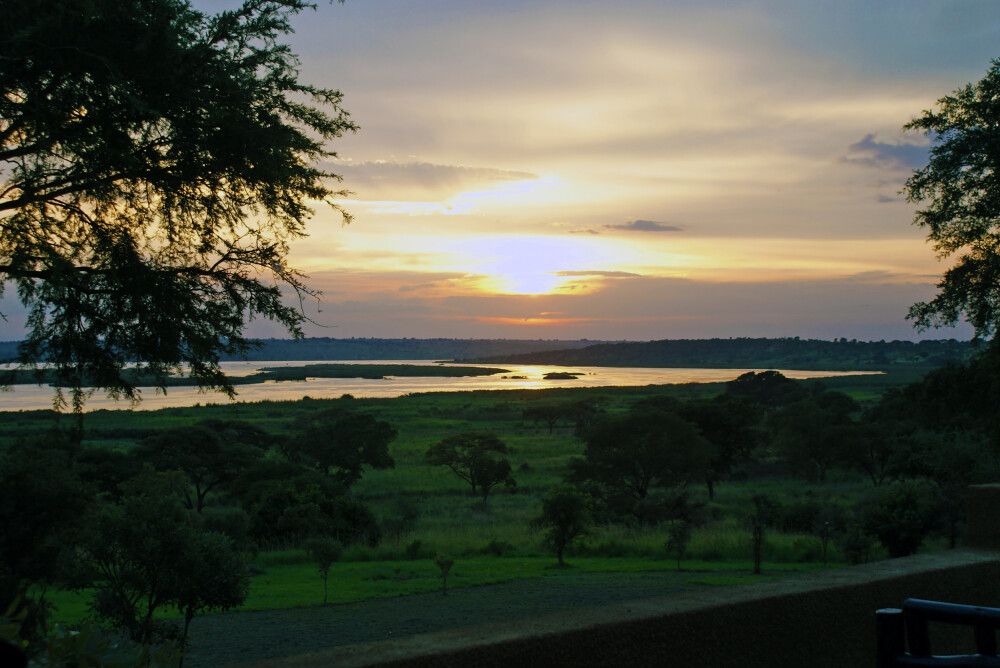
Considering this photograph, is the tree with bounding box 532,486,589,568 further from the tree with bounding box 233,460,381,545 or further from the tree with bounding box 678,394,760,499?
the tree with bounding box 678,394,760,499

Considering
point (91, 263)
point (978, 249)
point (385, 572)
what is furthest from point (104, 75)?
point (385, 572)

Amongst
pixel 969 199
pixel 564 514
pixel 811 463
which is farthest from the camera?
pixel 811 463

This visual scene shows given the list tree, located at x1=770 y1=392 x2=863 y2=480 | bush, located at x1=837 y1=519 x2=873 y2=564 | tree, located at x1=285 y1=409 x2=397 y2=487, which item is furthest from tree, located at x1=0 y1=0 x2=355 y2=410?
tree, located at x1=770 y1=392 x2=863 y2=480

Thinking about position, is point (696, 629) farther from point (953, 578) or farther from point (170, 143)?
point (170, 143)

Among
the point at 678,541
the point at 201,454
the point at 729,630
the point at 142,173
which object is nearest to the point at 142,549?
the point at 142,173

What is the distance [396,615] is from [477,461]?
29079 millimetres

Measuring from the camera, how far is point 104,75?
30.1 ft

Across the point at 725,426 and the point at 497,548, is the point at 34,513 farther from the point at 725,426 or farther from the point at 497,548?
the point at 725,426

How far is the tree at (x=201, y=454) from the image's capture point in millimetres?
47406

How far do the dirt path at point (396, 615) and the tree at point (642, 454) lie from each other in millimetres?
22489

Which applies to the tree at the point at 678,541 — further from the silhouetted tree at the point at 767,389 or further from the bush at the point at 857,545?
the silhouetted tree at the point at 767,389

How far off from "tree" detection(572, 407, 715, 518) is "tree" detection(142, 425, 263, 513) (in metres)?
18.4

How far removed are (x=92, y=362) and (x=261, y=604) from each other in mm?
16388

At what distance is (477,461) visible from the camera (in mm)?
52625
